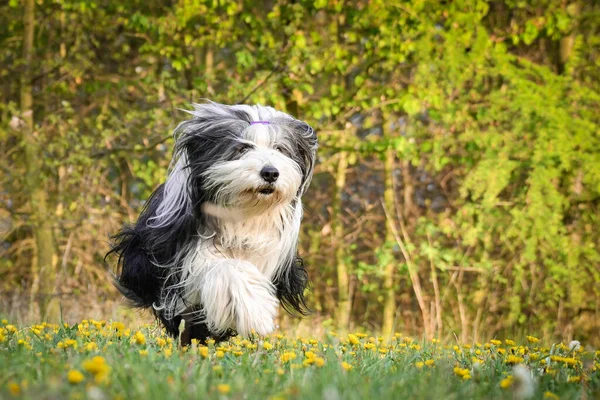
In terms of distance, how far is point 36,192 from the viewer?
24.0 feet

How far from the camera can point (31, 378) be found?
2.05 meters

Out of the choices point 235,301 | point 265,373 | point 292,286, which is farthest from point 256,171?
point 265,373

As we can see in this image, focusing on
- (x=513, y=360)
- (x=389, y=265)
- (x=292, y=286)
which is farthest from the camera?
(x=389, y=265)

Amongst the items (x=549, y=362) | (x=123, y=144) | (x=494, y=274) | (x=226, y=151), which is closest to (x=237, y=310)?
(x=226, y=151)

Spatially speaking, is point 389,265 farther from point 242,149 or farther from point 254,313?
point 254,313

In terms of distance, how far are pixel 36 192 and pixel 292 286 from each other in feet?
13.7

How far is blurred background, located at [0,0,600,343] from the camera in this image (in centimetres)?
708

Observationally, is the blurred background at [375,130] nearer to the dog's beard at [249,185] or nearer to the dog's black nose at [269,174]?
the dog's beard at [249,185]

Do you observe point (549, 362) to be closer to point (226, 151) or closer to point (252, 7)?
point (226, 151)

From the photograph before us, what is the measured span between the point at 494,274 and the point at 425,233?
82 centimetres

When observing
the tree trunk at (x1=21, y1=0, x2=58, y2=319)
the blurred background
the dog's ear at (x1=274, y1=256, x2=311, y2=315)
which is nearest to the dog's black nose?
the dog's ear at (x1=274, y1=256, x2=311, y2=315)

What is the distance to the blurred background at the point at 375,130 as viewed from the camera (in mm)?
7082

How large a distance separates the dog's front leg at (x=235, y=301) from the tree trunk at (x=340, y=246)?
15.8 feet

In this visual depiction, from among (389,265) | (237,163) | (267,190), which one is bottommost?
(389,265)
